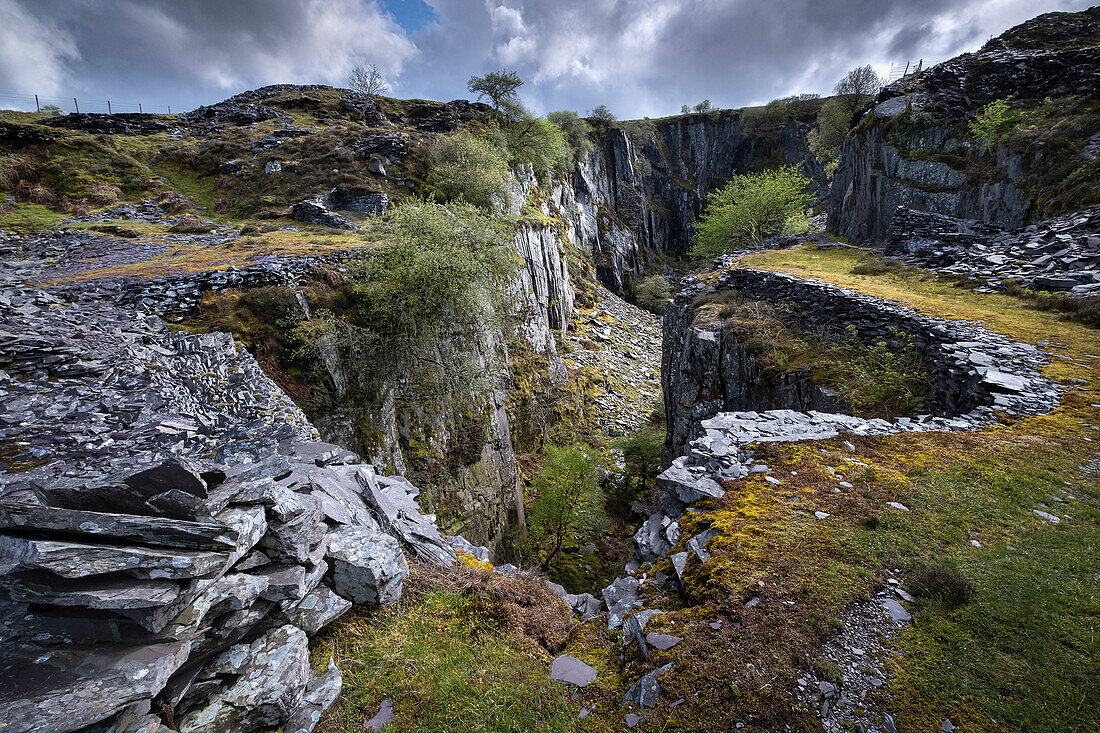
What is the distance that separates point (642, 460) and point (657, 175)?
226 ft

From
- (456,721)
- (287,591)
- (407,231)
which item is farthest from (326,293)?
(456,721)

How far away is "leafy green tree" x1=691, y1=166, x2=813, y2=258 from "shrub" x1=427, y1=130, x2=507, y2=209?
2134cm

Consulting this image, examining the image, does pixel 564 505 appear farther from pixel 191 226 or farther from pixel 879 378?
pixel 191 226

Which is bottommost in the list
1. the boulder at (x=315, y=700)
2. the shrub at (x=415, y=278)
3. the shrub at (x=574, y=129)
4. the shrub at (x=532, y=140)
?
the boulder at (x=315, y=700)

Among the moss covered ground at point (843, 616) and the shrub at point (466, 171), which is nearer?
the moss covered ground at point (843, 616)

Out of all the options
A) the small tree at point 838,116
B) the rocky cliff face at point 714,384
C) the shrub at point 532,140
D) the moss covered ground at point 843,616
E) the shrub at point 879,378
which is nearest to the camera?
the moss covered ground at point 843,616

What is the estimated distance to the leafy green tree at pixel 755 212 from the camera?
32.4 m

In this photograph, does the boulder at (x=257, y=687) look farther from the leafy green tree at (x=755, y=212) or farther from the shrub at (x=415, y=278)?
the leafy green tree at (x=755, y=212)

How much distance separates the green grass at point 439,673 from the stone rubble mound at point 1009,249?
18705 millimetres

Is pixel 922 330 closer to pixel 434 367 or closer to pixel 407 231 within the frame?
pixel 434 367

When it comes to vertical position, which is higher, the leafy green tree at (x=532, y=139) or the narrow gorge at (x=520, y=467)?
the leafy green tree at (x=532, y=139)

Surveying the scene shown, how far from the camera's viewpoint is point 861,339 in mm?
12156

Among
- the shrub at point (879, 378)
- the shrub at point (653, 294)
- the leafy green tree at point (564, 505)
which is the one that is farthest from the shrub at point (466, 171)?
the shrub at point (653, 294)

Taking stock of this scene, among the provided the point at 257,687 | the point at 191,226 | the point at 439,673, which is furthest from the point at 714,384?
the point at 191,226
